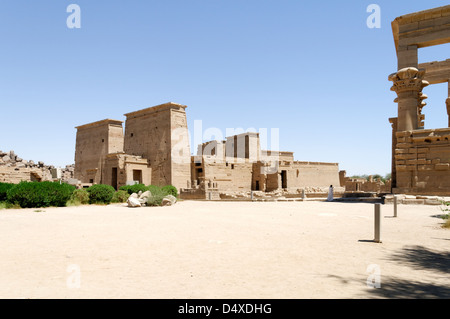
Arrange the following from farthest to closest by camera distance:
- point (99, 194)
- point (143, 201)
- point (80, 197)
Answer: point (99, 194), point (80, 197), point (143, 201)

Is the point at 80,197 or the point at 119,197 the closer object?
the point at 80,197

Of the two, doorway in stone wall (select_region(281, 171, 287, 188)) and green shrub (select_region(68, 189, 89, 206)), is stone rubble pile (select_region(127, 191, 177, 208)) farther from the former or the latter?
doorway in stone wall (select_region(281, 171, 287, 188))

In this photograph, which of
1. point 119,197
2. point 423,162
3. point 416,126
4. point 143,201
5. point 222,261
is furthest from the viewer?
point 119,197

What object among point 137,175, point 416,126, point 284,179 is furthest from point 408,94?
point 137,175

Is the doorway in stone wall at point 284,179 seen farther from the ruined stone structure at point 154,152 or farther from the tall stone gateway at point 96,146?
the tall stone gateway at point 96,146

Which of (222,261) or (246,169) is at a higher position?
(246,169)

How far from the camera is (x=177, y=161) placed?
27.4 metres

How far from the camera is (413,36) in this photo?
51.0 ft

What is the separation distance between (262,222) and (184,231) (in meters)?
2.55

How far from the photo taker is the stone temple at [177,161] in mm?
27375

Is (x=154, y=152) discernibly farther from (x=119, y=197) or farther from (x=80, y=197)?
(x=80, y=197)

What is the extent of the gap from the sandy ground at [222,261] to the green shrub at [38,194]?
5.69m

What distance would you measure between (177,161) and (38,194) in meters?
14.6
